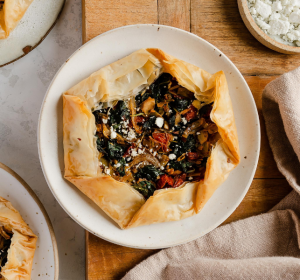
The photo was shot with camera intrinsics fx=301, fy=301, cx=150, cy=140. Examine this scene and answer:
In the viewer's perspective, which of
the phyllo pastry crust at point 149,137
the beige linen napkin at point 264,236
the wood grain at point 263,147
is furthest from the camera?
the wood grain at point 263,147

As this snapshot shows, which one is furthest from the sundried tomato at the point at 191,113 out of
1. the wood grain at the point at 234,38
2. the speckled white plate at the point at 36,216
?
the speckled white plate at the point at 36,216

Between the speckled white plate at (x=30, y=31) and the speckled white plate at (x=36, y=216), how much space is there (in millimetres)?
814

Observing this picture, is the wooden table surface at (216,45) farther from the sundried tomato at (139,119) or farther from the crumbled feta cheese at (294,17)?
the sundried tomato at (139,119)

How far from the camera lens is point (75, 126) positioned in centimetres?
165

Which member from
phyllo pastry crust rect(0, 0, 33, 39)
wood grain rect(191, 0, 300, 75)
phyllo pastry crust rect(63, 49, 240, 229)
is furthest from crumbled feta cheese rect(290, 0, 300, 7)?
phyllo pastry crust rect(0, 0, 33, 39)

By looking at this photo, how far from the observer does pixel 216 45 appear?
6.60 ft

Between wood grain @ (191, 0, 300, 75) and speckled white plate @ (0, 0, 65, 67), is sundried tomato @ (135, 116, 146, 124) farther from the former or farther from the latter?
speckled white plate @ (0, 0, 65, 67)

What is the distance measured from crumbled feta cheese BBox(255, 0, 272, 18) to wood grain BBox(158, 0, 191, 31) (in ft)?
1.45

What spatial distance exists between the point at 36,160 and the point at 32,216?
489 millimetres

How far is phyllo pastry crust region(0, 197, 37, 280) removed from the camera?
1873 millimetres

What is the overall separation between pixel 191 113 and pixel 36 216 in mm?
1198

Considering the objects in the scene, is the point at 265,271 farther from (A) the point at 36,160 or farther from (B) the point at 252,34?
(A) the point at 36,160

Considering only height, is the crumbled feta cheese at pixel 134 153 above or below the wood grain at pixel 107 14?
below

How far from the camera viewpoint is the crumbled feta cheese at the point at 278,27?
1900 mm
